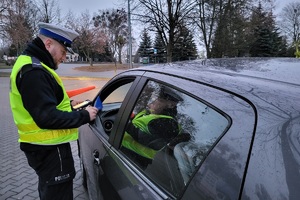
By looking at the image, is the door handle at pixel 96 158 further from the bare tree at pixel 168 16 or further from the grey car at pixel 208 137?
the bare tree at pixel 168 16

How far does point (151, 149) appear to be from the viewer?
190 cm

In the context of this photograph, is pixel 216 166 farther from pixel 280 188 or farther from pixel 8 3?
pixel 8 3

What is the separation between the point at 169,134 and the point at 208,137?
1.32 ft

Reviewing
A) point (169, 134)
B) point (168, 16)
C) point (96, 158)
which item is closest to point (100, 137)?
point (96, 158)

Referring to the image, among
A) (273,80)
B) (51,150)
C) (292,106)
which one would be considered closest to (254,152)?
(292,106)

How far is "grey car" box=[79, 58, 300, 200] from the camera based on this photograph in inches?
41.4

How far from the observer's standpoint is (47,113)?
7.05 ft

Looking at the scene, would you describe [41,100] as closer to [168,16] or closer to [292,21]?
[168,16]

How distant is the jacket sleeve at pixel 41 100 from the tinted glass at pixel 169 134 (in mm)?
495

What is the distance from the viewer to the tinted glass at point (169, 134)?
1.39 metres

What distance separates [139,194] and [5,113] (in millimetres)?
8881

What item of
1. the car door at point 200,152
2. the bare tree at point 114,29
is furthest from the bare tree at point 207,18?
the bare tree at point 114,29

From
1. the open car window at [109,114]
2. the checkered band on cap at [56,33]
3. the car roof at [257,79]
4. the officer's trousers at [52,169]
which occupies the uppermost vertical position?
the checkered band on cap at [56,33]

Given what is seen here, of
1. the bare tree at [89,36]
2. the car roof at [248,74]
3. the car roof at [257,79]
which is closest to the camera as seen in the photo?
the car roof at [257,79]
